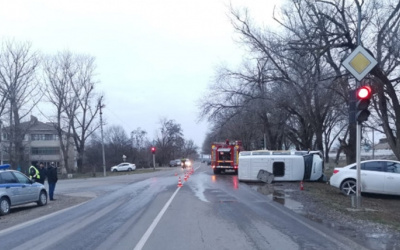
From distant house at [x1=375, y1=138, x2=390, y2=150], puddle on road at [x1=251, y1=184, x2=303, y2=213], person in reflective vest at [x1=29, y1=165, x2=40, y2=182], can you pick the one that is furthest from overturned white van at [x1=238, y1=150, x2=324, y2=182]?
distant house at [x1=375, y1=138, x2=390, y2=150]

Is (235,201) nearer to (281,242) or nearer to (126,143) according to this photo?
(281,242)

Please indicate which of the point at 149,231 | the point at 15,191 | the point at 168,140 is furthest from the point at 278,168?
the point at 168,140

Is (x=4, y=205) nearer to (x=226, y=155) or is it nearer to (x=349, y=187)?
(x=349, y=187)

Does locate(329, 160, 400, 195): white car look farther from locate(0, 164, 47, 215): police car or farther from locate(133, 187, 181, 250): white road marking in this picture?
locate(0, 164, 47, 215): police car

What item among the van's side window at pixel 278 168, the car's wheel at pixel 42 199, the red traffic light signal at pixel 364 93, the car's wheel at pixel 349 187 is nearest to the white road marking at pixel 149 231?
the car's wheel at pixel 42 199

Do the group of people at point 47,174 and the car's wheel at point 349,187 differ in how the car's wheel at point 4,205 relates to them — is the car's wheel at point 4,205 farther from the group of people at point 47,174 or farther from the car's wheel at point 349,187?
the car's wheel at point 349,187

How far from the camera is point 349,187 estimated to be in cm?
1878

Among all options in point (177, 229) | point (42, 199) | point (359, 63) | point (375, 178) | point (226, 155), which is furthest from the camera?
point (226, 155)

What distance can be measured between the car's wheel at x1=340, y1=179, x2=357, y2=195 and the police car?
12160mm

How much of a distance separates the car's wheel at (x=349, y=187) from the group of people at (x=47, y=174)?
12609 millimetres

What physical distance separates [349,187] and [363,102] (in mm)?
6485

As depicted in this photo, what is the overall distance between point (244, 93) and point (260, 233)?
26.7m

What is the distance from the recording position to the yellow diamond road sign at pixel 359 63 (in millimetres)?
13586

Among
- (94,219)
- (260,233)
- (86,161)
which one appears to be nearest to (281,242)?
(260,233)
